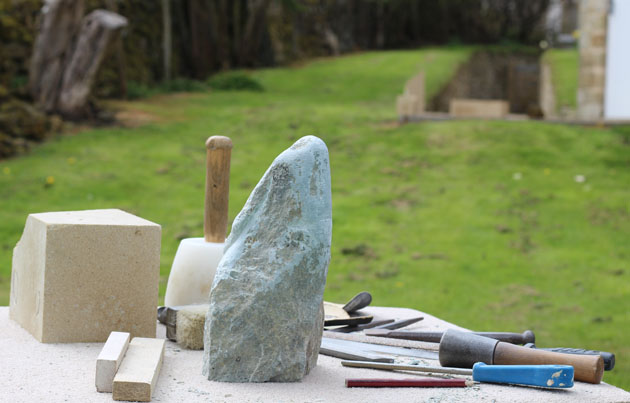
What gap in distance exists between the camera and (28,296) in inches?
152

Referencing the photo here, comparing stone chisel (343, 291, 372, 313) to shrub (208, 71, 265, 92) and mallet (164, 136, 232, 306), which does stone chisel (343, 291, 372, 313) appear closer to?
mallet (164, 136, 232, 306)

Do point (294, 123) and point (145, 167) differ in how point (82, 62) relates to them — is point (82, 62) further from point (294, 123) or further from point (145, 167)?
point (294, 123)

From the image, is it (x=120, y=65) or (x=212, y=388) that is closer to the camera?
(x=212, y=388)

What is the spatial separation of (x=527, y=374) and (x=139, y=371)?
151 cm

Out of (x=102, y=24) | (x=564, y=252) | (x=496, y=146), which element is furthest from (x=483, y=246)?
(x=102, y=24)

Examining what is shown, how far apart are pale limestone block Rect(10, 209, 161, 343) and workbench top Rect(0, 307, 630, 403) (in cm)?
18

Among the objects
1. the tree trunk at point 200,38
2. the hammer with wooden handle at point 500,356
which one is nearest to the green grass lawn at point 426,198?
the hammer with wooden handle at point 500,356

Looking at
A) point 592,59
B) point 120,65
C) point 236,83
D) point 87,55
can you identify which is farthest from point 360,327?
point 236,83

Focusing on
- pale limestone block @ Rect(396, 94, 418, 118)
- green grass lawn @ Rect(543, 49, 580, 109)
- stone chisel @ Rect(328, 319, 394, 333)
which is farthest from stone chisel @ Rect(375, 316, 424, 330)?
green grass lawn @ Rect(543, 49, 580, 109)

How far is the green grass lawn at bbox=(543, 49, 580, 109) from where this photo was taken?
1742 cm

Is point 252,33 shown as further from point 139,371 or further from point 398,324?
point 139,371

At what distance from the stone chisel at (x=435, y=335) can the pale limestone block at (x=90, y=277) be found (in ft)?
3.91

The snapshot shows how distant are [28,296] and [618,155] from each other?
379 inches

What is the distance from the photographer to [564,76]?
20344 millimetres
